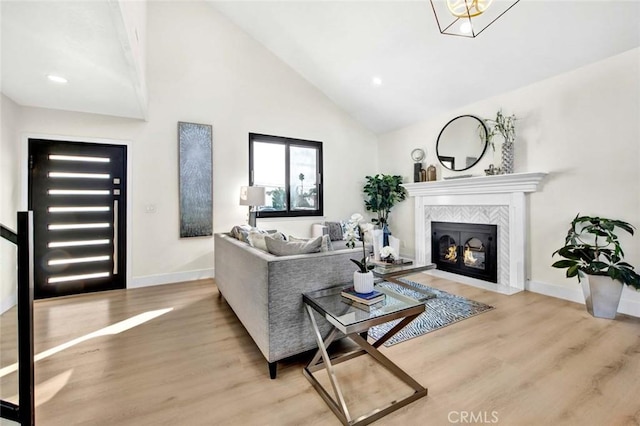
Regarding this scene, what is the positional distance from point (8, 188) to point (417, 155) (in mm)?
5587

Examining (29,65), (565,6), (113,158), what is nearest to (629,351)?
(565,6)

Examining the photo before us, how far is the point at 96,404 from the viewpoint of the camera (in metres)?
1.56

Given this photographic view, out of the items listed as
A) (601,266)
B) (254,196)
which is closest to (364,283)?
(601,266)

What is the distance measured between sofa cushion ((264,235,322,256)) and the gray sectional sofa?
0.06 metres

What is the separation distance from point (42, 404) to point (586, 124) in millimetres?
5140

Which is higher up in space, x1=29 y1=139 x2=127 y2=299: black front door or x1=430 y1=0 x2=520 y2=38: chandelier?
x1=430 y1=0 x2=520 y2=38: chandelier

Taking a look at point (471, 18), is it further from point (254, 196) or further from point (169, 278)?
point (169, 278)

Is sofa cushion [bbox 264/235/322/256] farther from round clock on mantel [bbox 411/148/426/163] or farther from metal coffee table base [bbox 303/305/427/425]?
round clock on mantel [bbox 411/148/426/163]

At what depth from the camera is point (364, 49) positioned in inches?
154

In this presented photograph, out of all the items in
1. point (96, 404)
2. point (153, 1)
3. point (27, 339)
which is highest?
point (153, 1)

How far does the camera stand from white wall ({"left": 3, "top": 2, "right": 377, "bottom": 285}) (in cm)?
379

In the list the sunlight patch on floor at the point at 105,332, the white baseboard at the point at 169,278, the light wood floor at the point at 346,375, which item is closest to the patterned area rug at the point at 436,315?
the light wood floor at the point at 346,375

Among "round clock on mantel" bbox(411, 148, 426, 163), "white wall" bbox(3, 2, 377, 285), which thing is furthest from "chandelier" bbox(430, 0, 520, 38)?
"white wall" bbox(3, 2, 377, 285)

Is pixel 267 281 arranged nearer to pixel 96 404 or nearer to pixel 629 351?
pixel 96 404
